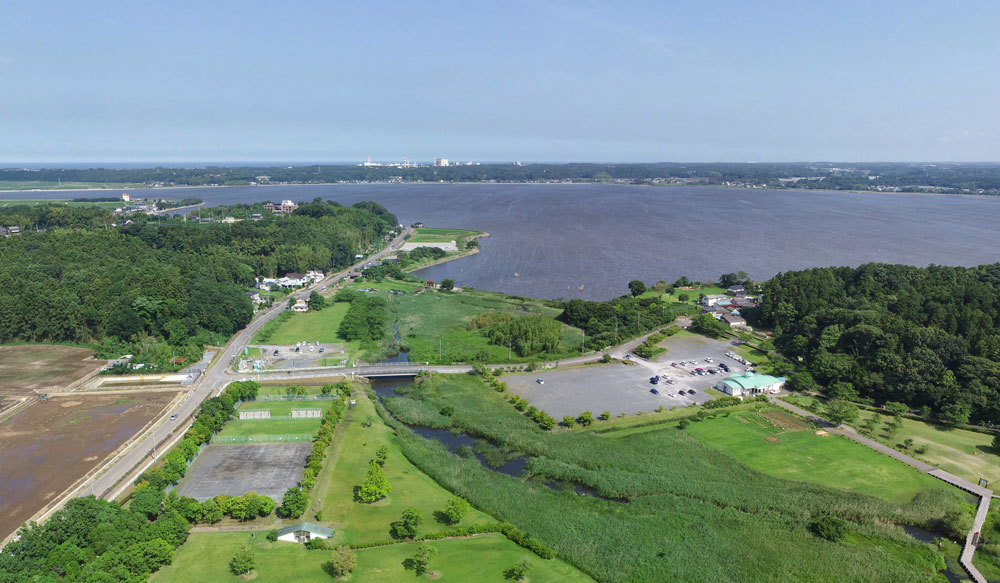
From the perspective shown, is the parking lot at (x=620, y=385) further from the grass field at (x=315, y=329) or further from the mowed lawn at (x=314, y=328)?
the mowed lawn at (x=314, y=328)

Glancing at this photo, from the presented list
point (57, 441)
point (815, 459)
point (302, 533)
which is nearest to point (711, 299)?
point (815, 459)

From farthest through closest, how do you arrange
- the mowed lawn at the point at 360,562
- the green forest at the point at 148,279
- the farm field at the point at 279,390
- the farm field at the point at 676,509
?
the green forest at the point at 148,279 < the farm field at the point at 279,390 < the farm field at the point at 676,509 < the mowed lawn at the point at 360,562

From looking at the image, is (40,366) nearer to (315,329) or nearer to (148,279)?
(148,279)

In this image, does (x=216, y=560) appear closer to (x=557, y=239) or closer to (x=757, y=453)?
(x=757, y=453)

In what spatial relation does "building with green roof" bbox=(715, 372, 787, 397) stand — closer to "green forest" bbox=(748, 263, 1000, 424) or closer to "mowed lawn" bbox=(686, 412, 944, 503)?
"green forest" bbox=(748, 263, 1000, 424)

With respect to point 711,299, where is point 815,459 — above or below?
below

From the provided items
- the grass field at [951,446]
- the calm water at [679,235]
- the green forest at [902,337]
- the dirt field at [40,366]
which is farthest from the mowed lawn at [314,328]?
the grass field at [951,446]

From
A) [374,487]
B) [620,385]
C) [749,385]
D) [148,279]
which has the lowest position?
[620,385]

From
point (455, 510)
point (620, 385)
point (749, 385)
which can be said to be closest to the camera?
point (455, 510)
